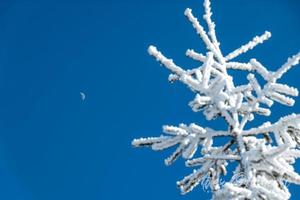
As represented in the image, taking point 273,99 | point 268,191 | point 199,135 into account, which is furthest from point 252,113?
point 268,191

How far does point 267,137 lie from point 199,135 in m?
0.80

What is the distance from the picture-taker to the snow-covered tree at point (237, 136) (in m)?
4.26

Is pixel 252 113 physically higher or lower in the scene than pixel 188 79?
lower

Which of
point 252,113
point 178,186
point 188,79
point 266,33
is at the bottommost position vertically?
point 178,186

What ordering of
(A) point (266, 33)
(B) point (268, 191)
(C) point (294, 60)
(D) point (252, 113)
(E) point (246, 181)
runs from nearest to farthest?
(B) point (268, 191)
(E) point (246, 181)
(C) point (294, 60)
(D) point (252, 113)
(A) point (266, 33)

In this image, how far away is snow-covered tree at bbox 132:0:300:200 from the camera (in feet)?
14.0

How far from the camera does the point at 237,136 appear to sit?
4664mm

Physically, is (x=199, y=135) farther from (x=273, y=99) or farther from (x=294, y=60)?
(x=294, y=60)

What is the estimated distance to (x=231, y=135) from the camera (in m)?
4.73

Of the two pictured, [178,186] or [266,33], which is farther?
[266,33]

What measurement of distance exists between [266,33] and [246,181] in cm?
234

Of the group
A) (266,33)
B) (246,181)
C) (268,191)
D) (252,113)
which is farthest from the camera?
(266,33)

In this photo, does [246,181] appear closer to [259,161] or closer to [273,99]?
[259,161]

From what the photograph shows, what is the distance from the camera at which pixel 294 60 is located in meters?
4.51
